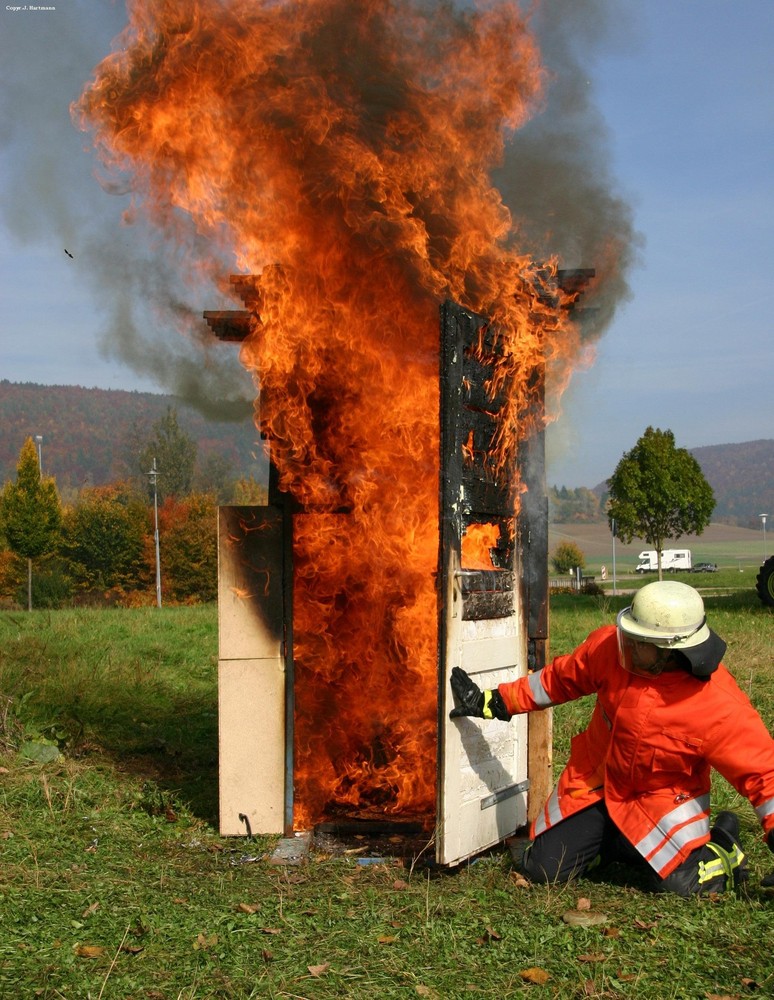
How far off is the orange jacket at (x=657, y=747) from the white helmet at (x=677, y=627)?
168mm

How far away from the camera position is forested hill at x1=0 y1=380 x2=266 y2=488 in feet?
424

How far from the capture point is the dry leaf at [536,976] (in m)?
3.71

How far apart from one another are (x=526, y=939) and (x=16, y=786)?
388 cm

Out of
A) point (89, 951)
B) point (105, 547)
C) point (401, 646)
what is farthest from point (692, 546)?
point (89, 951)

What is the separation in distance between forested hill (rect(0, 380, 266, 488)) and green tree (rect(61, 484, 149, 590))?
66391 millimetres

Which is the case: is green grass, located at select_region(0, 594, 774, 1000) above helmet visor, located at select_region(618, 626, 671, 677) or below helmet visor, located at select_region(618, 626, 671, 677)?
below

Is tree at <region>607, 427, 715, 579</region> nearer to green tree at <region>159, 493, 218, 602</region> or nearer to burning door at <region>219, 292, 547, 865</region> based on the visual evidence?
green tree at <region>159, 493, 218, 602</region>

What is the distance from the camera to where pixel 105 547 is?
47.7 meters

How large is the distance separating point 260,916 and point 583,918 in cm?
148

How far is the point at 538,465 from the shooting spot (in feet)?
19.5

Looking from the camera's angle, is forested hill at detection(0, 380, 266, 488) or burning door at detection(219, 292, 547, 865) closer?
burning door at detection(219, 292, 547, 865)

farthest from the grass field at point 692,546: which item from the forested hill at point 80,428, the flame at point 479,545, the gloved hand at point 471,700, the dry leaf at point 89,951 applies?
the dry leaf at point 89,951

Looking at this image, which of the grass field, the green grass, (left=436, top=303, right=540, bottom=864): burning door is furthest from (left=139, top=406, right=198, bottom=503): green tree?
(left=436, top=303, right=540, bottom=864): burning door

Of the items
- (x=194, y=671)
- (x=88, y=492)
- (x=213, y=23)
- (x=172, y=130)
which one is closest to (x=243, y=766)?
(x=172, y=130)
